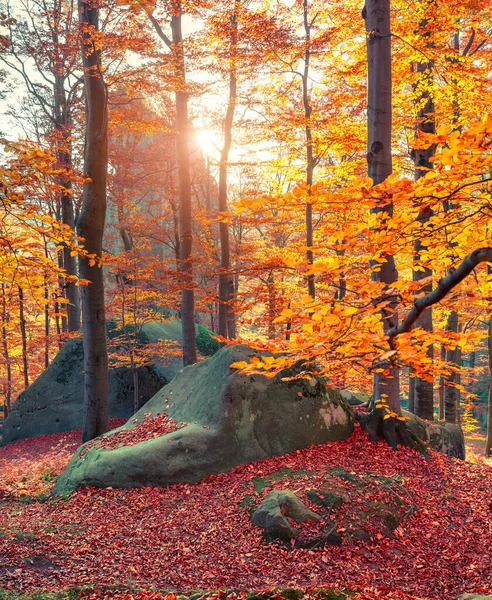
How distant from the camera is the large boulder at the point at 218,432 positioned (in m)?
6.45

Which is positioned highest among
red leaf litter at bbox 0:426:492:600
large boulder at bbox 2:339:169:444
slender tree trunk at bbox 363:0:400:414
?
slender tree trunk at bbox 363:0:400:414

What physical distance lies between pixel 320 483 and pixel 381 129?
4.65 meters

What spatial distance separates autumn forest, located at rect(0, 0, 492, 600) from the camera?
3.13m

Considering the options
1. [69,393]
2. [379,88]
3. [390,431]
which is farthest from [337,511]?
[69,393]

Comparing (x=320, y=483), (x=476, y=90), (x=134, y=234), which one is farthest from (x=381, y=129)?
(x=134, y=234)

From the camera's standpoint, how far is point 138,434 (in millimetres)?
7586

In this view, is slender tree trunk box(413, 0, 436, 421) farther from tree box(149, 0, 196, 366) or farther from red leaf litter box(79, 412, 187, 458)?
tree box(149, 0, 196, 366)

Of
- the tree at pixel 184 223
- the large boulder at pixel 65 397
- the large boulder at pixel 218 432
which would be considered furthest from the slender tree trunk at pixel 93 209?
the large boulder at pixel 65 397

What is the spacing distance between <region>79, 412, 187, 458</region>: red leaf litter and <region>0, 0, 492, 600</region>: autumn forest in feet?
0.17

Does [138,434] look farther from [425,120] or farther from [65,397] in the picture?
[425,120]

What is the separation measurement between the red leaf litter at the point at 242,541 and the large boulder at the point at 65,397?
7241 mm

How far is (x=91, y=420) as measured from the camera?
8.32 metres

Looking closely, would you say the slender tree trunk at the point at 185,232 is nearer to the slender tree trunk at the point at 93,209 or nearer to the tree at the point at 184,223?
the tree at the point at 184,223

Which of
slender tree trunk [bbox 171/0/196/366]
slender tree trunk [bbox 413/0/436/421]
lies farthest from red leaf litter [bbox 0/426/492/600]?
slender tree trunk [bbox 171/0/196/366]
